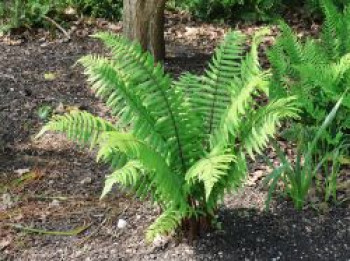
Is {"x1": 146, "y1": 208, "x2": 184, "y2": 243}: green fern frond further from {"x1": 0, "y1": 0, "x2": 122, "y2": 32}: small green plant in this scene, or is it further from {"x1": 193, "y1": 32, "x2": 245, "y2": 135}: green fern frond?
{"x1": 0, "y1": 0, "x2": 122, "y2": 32}: small green plant

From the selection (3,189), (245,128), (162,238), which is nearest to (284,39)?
(245,128)

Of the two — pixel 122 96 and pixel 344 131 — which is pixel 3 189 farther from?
pixel 344 131

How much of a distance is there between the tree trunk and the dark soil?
645 mm

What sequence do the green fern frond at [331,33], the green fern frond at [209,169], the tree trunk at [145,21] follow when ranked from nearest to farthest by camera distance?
the green fern frond at [209,169] → the green fern frond at [331,33] → the tree trunk at [145,21]

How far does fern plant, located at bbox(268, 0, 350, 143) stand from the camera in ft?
12.5

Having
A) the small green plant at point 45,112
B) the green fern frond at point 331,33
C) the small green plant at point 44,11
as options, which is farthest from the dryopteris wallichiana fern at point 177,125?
the small green plant at point 44,11

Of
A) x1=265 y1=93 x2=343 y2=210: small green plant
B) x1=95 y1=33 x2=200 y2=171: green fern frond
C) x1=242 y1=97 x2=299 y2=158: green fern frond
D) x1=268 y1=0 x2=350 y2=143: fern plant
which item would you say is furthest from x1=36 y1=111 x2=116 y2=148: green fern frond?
x1=268 y1=0 x2=350 y2=143: fern plant

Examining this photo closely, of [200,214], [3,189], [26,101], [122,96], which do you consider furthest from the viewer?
[26,101]

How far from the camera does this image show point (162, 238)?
3467 mm

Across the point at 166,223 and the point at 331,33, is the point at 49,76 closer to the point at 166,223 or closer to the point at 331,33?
the point at 331,33

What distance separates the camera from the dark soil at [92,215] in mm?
3404

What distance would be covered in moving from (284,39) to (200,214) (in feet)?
5.12

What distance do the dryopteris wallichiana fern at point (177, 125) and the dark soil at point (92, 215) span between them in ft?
0.80

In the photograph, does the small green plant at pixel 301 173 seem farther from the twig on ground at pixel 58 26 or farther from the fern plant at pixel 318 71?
the twig on ground at pixel 58 26
